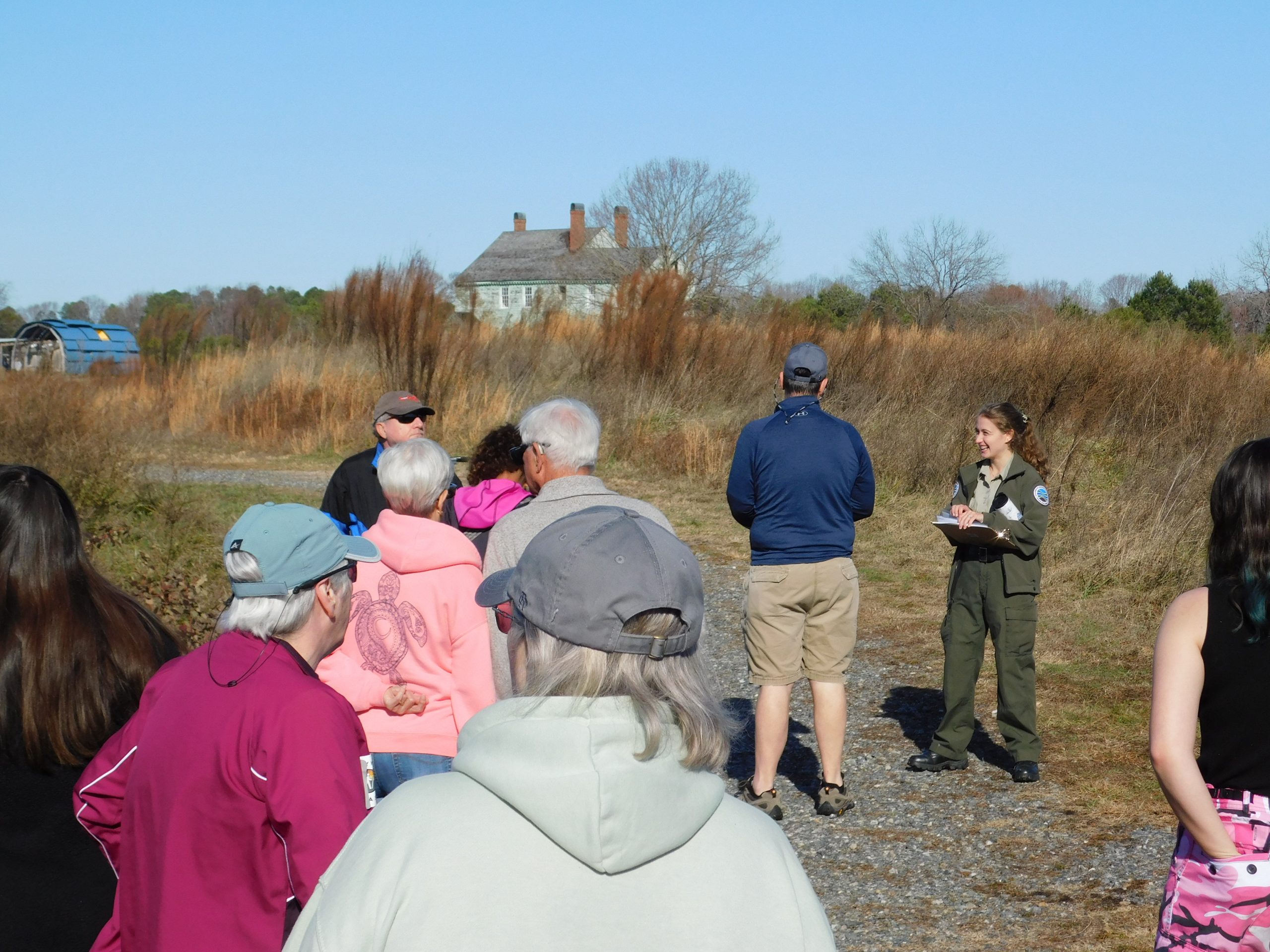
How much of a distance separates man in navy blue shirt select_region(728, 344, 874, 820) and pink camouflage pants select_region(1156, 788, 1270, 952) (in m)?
2.65

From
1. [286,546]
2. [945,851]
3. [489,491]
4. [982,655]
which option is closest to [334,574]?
[286,546]

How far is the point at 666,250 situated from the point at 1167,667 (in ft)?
130

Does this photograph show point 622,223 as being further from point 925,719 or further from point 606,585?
point 606,585

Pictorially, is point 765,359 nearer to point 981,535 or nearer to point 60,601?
point 981,535

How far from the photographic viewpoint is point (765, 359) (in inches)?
731

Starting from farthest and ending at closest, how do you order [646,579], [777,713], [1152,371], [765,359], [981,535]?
[765,359]
[1152,371]
[981,535]
[777,713]
[646,579]

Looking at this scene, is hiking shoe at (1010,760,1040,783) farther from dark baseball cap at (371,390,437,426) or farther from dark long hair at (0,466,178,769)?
dark long hair at (0,466,178,769)

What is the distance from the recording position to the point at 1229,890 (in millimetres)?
2406

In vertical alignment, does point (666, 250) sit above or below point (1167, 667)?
above

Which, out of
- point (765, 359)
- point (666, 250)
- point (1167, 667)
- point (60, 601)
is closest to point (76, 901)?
point (60, 601)

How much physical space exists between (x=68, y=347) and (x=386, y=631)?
34.3 meters

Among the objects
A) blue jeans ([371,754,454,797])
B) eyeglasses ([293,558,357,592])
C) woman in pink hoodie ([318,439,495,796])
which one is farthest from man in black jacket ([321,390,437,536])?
eyeglasses ([293,558,357,592])

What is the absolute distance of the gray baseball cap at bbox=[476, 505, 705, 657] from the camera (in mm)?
1502

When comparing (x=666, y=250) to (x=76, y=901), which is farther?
(x=666, y=250)
